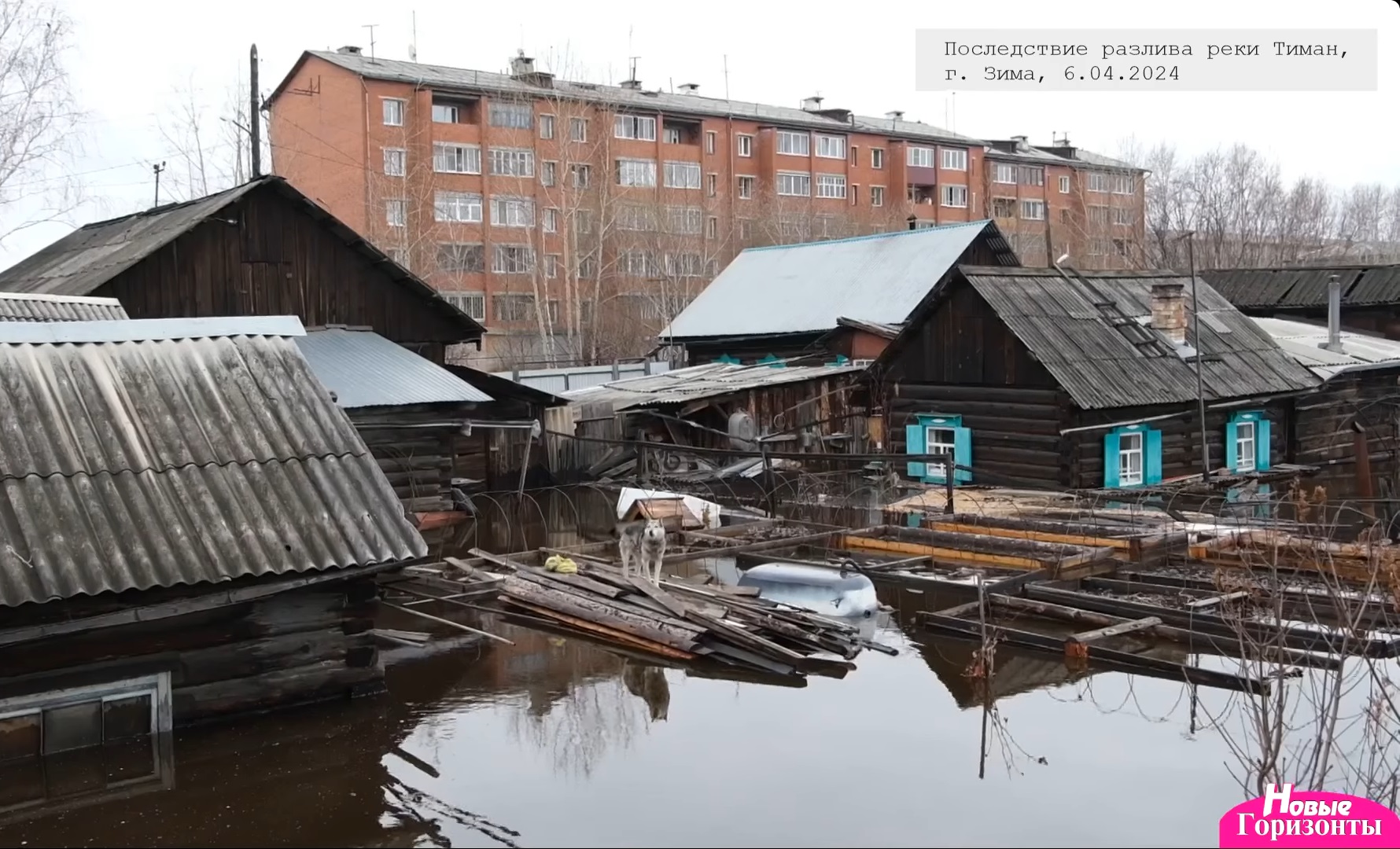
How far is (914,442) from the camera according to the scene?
26062 millimetres

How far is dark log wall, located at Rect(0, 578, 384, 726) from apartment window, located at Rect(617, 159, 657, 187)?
160 feet

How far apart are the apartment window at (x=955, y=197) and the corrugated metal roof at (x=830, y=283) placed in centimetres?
3349

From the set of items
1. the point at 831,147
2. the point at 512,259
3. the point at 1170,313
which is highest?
the point at 831,147

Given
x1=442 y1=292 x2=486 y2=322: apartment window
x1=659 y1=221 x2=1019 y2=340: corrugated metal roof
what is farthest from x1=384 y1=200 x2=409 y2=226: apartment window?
x1=659 y1=221 x2=1019 y2=340: corrugated metal roof

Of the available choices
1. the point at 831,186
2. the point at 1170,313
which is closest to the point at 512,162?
the point at 831,186

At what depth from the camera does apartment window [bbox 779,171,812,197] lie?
63.6 meters

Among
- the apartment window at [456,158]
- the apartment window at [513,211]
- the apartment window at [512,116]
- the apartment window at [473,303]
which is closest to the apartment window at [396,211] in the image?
the apartment window at [456,158]

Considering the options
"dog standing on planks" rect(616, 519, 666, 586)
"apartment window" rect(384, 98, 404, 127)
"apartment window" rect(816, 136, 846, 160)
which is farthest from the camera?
"apartment window" rect(816, 136, 846, 160)

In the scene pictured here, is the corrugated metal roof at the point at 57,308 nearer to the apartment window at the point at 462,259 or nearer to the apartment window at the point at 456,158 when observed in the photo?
the apartment window at the point at 462,259

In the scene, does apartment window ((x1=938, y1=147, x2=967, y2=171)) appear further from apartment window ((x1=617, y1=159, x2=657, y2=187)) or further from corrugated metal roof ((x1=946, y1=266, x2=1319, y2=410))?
corrugated metal roof ((x1=946, y1=266, x2=1319, y2=410))

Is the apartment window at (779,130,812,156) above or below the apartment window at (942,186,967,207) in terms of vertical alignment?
above

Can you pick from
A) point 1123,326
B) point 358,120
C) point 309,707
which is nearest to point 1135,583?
point 309,707

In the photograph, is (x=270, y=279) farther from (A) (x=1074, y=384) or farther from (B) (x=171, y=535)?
(B) (x=171, y=535)

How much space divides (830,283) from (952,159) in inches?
1495
